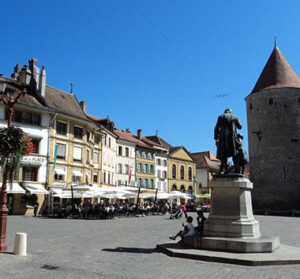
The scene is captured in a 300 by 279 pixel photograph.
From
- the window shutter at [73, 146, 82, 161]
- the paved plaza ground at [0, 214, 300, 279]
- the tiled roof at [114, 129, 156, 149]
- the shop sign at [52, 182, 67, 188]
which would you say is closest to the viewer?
the paved plaza ground at [0, 214, 300, 279]

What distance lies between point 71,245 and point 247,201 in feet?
18.9

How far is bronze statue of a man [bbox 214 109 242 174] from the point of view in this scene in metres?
10.8

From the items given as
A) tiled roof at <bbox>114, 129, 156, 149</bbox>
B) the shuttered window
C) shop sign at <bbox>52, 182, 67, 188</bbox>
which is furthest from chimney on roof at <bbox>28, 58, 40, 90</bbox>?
tiled roof at <bbox>114, 129, 156, 149</bbox>

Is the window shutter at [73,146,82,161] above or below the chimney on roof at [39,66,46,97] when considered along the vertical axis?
below

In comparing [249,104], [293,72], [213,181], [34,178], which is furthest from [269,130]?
[213,181]

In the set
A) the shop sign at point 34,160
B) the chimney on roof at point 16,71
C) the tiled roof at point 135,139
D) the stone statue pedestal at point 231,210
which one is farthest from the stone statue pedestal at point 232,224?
the tiled roof at point 135,139

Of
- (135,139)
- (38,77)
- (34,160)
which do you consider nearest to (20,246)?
(34,160)

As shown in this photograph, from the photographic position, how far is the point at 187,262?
8562 mm

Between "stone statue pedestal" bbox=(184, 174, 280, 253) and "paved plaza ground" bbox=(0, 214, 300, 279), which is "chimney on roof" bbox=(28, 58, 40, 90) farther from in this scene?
"stone statue pedestal" bbox=(184, 174, 280, 253)

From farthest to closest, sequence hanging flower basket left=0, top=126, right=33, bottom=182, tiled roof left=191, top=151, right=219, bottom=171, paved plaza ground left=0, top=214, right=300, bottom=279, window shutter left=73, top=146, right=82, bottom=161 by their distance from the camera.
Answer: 1. tiled roof left=191, top=151, right=219, bottom=171
2. window shutter left=73, top=146, right=82, bottom=161
3. hanging flower basket left=0, top=126, right=33, bottom=182
4. paved plaza ground left=0, top=214, right=300, bottom=279

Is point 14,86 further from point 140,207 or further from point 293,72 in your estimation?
→ point 293,72

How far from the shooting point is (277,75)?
45.4 m

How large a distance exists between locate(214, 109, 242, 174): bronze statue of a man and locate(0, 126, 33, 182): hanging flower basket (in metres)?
6.00

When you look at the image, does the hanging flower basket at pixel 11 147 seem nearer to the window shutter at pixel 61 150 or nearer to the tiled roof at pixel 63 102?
the window shutter at pixel 61 150
